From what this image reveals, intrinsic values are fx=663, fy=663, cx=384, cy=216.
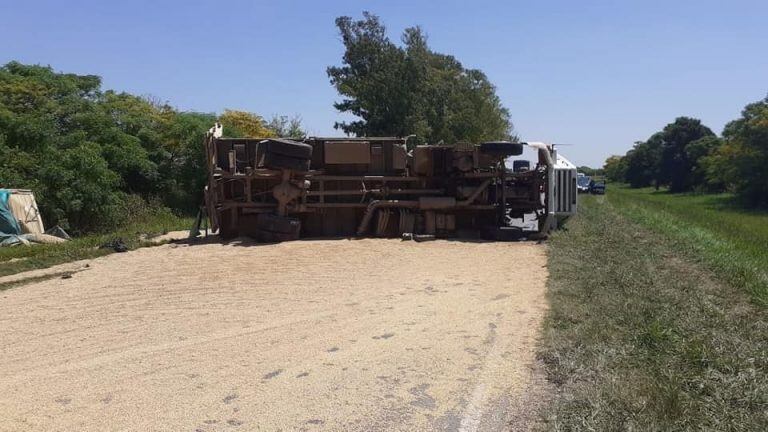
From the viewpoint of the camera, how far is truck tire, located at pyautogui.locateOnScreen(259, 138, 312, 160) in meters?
15.2

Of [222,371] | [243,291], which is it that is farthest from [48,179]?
[222,371]

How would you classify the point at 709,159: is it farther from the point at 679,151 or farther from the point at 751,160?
the point at 679,151

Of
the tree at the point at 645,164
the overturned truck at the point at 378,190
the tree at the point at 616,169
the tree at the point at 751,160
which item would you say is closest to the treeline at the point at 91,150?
the overturned truck at the point at 378,190

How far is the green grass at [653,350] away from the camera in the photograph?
15.1 feet

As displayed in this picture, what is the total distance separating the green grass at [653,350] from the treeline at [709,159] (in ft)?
114

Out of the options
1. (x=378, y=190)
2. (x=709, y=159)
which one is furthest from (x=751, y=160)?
(x=378, y=190)

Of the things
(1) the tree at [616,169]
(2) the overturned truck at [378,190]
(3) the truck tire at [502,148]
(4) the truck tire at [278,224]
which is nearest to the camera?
(4) the truck tire at [278,224]

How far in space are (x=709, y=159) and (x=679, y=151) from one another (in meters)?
25.4

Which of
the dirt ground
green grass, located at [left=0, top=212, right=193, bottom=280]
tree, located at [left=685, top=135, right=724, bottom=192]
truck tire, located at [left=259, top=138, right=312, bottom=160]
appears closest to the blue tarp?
green grass, located at [left=0, top=212, right=193, bottom=280]

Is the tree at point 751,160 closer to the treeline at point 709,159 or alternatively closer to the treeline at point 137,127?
the treeline at point 709,159

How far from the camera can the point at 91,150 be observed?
65.4 ft

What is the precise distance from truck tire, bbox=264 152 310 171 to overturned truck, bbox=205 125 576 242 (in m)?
0.03

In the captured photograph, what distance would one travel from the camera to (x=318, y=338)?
695cm

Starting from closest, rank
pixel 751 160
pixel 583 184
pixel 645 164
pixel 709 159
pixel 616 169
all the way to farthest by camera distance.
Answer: pixel 751 160 < pixel 709 159 < pixel 583 184 < pixel 645 164 < pixel 616 169
